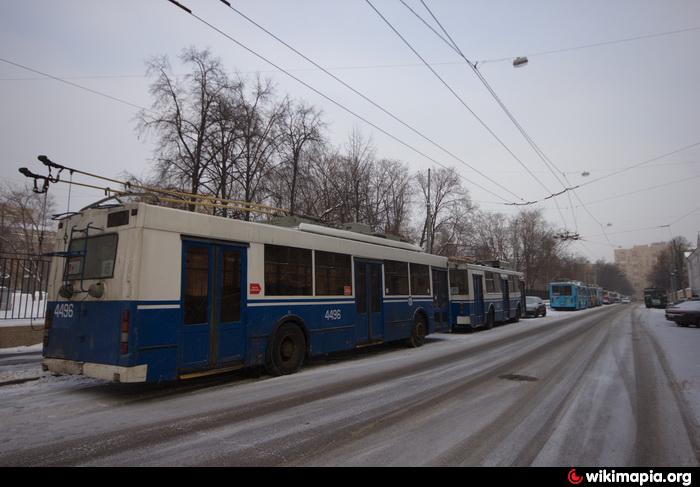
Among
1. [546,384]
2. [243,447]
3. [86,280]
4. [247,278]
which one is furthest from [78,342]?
[546,384]

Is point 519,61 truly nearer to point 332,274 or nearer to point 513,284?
point 332,274

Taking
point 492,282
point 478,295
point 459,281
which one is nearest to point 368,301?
point 459,281

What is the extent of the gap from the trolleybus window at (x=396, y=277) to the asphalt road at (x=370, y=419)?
3.28 meters

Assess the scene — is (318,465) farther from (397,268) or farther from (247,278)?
(397,268)

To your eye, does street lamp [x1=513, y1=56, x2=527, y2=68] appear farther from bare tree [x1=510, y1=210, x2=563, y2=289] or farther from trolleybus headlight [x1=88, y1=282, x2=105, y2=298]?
bare tree [x1=510, y1=210, x2=563, y2=289]

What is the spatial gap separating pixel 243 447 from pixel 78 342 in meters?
4.02

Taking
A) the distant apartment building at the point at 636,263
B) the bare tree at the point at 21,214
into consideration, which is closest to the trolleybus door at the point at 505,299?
the bare tree at the point at 21,214

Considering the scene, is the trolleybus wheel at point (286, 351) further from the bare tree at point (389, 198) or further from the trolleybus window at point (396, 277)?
the bare tree at point (389, 198)

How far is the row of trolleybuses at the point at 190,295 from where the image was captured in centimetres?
654

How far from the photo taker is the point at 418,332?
14.1m

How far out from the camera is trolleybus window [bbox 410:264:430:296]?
13898 mm

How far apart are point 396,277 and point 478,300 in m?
8.41

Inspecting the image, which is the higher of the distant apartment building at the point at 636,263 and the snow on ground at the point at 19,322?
the distant apartment building at the point at 636,263

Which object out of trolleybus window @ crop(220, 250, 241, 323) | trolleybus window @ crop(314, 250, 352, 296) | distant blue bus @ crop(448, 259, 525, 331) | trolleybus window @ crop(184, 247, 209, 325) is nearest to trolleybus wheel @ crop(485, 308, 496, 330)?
distant blue bus @ crop(448, 259, 525, 331)
